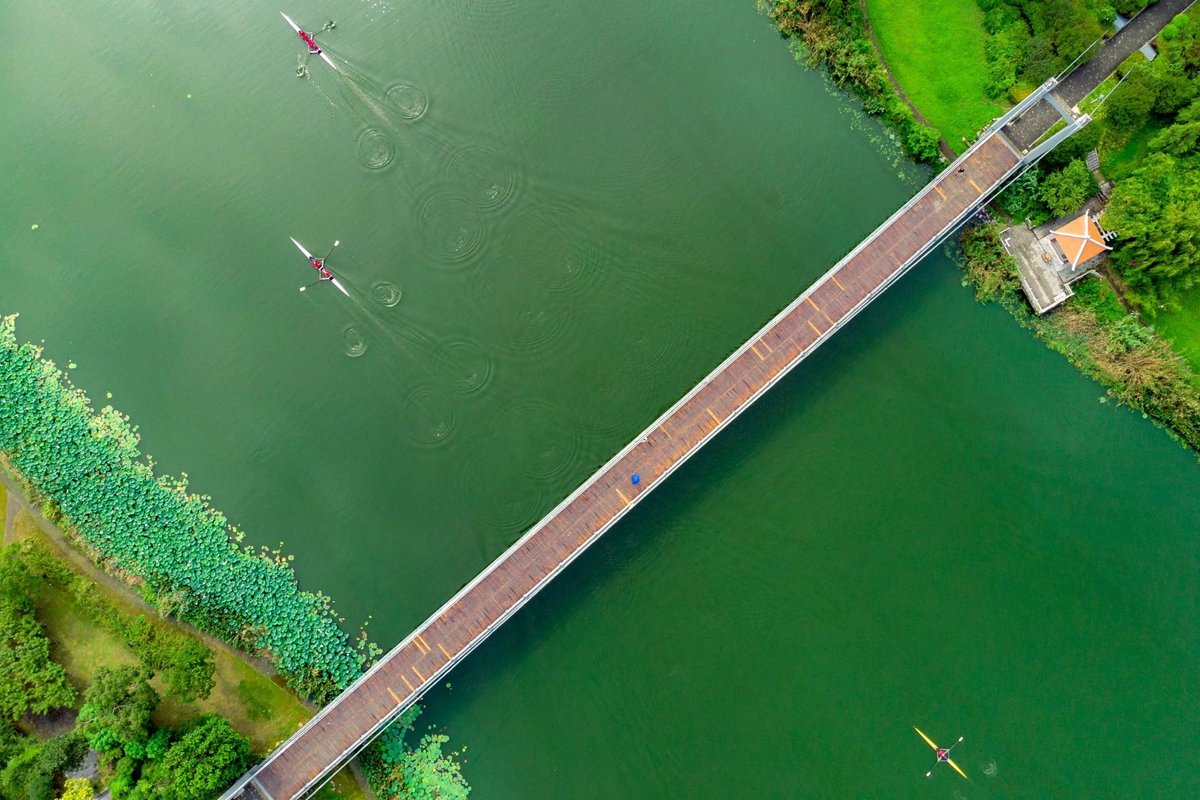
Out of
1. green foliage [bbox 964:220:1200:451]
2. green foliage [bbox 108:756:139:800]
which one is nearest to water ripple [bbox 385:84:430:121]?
green foliage [bbox 964:220:1200:451]

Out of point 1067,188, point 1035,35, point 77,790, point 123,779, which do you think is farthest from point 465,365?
point 1035,35

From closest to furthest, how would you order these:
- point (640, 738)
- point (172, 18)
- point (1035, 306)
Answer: point (640, 738)
point (1035, 306)
point (172, 18)

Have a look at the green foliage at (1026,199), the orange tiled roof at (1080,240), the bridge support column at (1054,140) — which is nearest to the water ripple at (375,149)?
the green foliage at (1026,199)

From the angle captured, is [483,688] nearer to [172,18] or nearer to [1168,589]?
[1168,589]

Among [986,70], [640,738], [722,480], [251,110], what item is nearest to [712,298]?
[722,480]

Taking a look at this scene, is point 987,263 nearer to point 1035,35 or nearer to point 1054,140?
point 1054,140

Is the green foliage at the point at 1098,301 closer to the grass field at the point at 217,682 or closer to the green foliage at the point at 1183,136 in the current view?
the green foliage at the point at 1183,136

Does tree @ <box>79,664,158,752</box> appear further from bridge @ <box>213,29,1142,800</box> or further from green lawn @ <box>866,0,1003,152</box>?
green lawn @ <box>866,0,1003,152</box>
